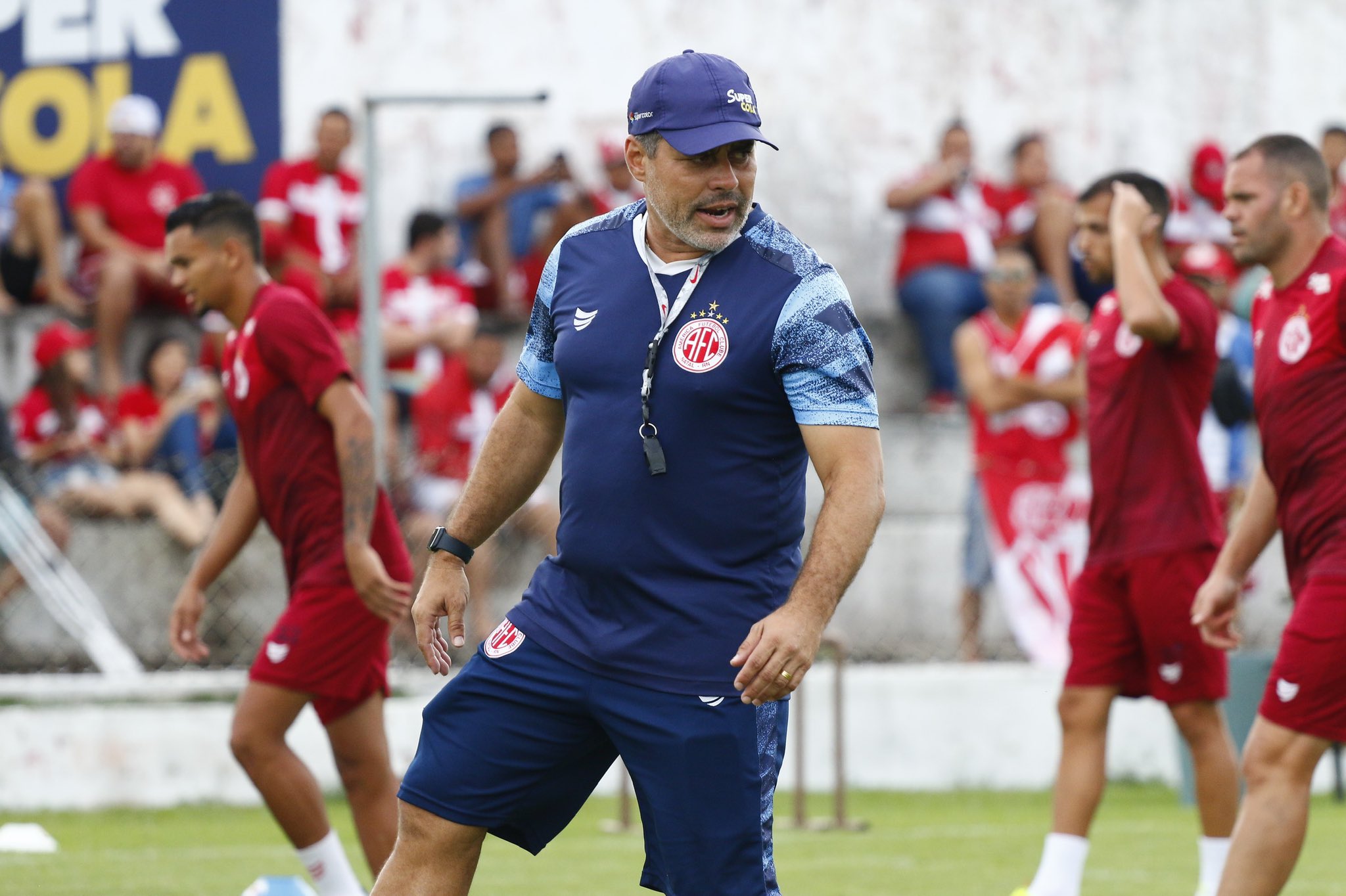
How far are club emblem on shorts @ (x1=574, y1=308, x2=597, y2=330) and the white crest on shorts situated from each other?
8.46ft

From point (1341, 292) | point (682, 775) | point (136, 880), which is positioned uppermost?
point (1341, 292)

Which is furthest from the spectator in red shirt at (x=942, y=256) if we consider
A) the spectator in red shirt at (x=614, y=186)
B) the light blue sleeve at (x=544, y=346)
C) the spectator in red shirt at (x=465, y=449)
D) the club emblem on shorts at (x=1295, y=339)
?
the light blue sleeve at (x=544, y=346)

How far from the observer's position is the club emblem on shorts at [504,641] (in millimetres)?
4770

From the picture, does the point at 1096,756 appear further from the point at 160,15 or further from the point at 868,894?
the point at 160,15

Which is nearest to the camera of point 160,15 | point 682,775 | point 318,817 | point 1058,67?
point 682,775

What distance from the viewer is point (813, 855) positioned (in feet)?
29.8

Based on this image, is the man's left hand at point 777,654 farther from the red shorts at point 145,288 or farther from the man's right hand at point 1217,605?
the red shorts at point 145,288

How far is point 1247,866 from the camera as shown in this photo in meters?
5.76

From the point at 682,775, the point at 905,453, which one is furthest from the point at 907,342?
the point at 682,775

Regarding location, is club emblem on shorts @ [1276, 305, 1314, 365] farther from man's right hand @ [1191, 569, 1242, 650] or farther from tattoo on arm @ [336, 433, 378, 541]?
tattoo on arm @ [336, 433, 378, 541]

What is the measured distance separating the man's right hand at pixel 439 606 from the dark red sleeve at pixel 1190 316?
136 inches

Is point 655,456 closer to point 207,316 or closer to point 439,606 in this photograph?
point 439,606

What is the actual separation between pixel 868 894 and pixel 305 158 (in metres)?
7.78

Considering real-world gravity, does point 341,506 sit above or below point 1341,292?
below
